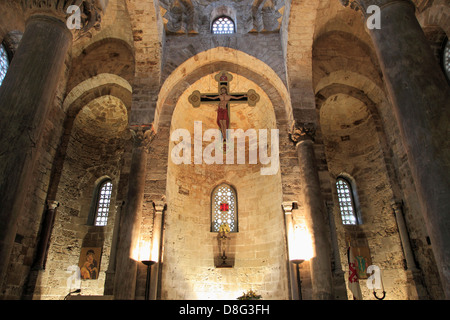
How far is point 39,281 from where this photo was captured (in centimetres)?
854

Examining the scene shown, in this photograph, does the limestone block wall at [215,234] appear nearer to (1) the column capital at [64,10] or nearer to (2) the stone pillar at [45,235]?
(2) the stone pillar at [45,235]

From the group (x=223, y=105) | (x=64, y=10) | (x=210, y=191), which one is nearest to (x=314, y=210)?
(x=223, y=105)

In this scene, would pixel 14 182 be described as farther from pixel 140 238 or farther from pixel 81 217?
pixel 81 217

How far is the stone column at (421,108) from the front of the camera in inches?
142

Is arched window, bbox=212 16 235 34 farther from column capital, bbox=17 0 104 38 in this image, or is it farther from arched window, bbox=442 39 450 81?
arched window, bbox=442 39 450 81

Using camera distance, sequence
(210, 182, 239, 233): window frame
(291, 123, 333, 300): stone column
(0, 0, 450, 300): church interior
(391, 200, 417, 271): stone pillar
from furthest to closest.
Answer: (210, 182, 239, 233): window frame < (391, 200, 417, 271): stone pillar < (0, 0, 450, 300): church interior < (291, 123, 333, 300): stone column

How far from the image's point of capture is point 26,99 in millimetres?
4285

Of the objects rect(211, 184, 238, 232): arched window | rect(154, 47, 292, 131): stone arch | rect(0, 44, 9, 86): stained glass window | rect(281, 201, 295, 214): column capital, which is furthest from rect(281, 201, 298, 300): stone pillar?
rect(0, 44, 9, 86): stained glass window

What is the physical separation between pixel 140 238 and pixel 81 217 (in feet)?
11.7

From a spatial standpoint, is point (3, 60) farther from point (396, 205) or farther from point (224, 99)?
point (396, 205)

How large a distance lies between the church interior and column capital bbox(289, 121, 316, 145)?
2.1 inches

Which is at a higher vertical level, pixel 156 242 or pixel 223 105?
pixel 223 105

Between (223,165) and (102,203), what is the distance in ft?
14.9

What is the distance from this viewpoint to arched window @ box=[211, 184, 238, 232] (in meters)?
10.9
